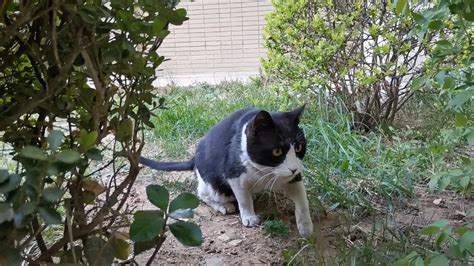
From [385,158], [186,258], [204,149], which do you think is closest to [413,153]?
[385,158]

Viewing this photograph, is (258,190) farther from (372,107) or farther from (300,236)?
(372,107)

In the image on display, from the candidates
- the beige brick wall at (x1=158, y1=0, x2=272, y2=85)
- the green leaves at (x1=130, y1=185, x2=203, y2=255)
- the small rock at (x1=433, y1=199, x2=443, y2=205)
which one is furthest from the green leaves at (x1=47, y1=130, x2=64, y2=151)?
the beige brick wall at (x1=158, y1=0, x2=272, y2=85)

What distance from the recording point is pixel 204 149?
254 centimetres

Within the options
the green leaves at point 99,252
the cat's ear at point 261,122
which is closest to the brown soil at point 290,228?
the cat's ear at point 261,122

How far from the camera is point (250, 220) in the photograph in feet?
7.52

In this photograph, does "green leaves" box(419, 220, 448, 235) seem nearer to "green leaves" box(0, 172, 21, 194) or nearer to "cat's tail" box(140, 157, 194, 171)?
"green leaves" box(0, 172, 21, 194)

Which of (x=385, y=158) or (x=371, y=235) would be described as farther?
(x=385, y=158)

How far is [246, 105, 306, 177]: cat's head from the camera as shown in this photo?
7.01 ft

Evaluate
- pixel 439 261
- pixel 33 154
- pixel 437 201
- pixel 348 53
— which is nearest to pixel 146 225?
pixel 33 154

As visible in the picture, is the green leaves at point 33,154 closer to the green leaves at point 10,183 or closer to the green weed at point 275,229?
the green leaves at point 10,183

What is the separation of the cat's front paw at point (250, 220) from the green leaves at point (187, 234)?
1.34 m

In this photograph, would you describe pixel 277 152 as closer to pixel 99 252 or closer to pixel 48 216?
pixel 99 252

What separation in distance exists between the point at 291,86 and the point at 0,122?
102 inches

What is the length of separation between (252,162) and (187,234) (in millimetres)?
1265
